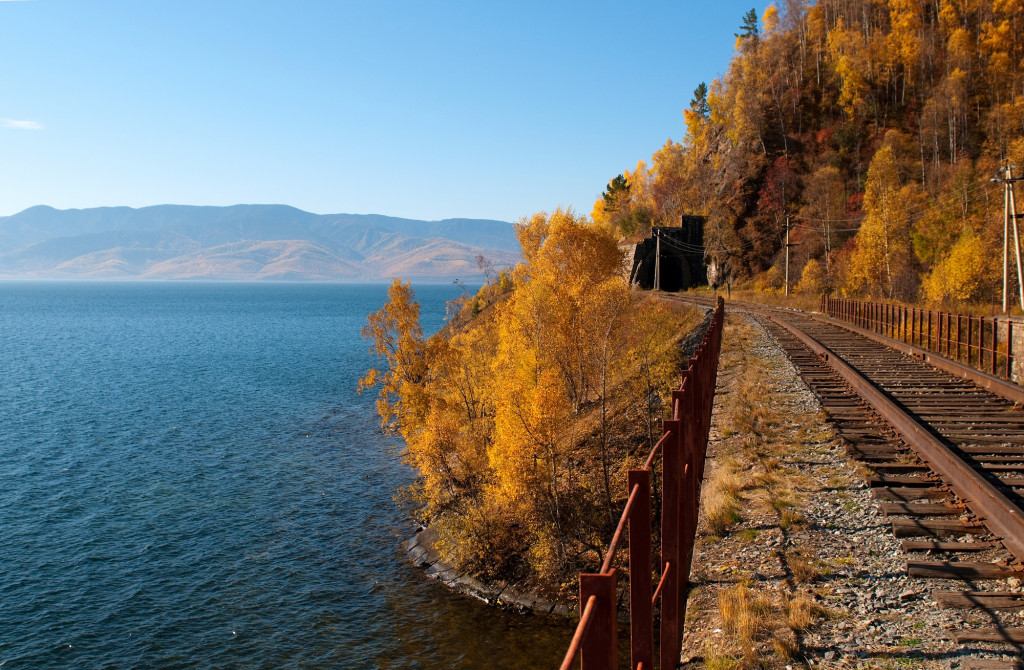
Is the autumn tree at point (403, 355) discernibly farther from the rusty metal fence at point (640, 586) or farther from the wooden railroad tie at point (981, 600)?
the rusty metal fence at point (640, 586)

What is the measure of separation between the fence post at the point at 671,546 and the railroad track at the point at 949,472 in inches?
88.6

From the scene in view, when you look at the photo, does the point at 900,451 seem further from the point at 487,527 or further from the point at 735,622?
the point at 487,527

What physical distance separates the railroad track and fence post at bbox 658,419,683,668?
2.25 meters

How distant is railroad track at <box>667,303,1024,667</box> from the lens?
19.0 feet

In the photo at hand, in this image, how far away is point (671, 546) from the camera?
4719 mm

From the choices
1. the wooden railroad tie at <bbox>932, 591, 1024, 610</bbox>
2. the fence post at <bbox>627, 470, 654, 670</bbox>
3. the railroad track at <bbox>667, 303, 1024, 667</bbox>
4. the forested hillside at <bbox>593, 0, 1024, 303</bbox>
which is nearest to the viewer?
the fence post at <bbox>627, 470, 654, 670</bbox>

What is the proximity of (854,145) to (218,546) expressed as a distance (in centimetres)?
8409

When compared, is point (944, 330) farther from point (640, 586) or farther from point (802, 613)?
point (640, 586)

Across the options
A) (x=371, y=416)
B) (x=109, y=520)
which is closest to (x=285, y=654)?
(x=109, y=520)

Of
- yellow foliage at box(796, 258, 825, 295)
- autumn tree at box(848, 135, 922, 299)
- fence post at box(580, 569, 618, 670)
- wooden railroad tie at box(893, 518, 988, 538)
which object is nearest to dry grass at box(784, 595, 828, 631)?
wooden railroad tie at box(893, 518, 988, 538)

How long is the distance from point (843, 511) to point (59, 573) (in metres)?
23.7

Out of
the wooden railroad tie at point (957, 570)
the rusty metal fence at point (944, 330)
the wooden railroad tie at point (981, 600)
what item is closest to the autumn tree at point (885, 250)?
the rusty metal fence at point (944, 330)

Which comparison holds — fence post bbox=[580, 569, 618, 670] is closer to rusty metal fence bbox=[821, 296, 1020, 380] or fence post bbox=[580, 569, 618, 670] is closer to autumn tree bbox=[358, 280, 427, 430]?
rusty metal fence bbox=[821, 296, 1020, 380]

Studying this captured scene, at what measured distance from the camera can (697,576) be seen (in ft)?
23.6
